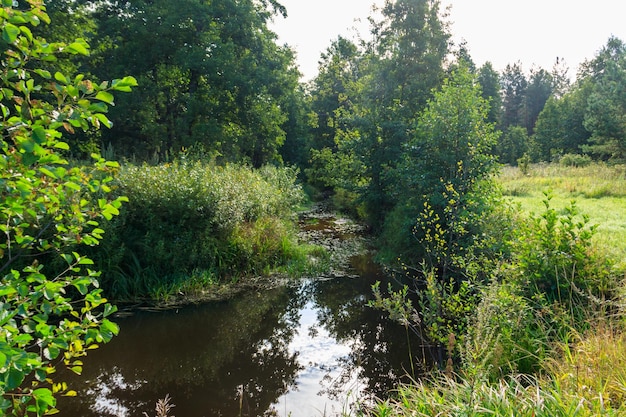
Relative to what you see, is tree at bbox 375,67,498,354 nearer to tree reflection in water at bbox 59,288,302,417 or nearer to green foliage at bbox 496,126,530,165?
tree reflection in water at bbox 59,288,302,417

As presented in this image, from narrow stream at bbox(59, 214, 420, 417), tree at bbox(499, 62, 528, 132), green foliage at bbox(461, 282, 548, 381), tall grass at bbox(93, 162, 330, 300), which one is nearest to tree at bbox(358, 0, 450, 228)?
tall grass at bbox(93, 162, 330, 300)

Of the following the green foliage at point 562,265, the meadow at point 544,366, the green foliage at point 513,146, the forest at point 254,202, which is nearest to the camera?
the forest at point 254,202

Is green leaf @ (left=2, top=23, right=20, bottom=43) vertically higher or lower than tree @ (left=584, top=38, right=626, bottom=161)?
lower

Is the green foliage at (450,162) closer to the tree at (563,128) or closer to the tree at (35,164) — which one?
the tree at (35,164)

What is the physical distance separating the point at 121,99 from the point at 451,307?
55.0 ft

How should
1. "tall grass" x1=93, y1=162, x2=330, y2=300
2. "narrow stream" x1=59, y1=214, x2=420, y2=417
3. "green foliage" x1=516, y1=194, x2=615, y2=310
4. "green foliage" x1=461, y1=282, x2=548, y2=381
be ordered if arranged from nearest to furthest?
"green foliage" x1=461, y1=282, x2=548, y2=381
"green foliage" x1=516, y1=194, x2=615, y2=310
"narrow stream" x1=59, y1=214, x2=420, y2=417
"tall grass" x1=93, y1=162, x2=330, y2=300

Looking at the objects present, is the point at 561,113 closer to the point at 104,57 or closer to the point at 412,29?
the point at 412,29

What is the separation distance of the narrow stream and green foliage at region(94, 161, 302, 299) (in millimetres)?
975

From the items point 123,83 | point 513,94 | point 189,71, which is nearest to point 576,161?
point 189,71

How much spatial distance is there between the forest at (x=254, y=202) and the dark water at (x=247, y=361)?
1.95 ft

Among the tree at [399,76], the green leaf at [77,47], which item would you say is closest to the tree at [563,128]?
the tree at [399,76]

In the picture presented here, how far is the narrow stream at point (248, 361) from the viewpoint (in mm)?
4719

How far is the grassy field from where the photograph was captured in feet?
19.3

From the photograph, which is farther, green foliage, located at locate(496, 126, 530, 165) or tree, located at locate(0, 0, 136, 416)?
green foliage, located at locate(496, 126, 530, 165)
